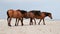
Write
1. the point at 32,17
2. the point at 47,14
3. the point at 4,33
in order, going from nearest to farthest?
the point at 4,33, the point at 32,17, the point at 47,14

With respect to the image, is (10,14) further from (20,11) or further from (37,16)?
(37,16)

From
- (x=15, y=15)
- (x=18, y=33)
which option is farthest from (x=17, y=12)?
(x=18, y=33)

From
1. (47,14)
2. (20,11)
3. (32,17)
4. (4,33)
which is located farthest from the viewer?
(47,14)

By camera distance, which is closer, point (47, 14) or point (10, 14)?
point (10, 14)

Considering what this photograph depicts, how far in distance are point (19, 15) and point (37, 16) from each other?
151 inches

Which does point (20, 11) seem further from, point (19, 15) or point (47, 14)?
point (47, 14)

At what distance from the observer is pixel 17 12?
2069 centimetres

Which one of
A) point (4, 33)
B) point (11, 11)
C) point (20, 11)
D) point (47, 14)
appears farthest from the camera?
point (47, 14)

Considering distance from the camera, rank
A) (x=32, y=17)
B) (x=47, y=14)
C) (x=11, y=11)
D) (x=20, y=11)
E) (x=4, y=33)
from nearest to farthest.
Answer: (x=4, y=33) < (x=11, y=11) < (x=20, y=11) < (x=32, y=17) < (x=47, y=14)

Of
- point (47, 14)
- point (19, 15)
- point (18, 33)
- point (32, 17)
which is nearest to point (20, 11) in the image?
point (19, 15)

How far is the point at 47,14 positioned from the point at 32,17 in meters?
2.43

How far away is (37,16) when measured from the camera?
24344 mm

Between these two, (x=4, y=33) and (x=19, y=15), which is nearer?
(x=4, y=33)

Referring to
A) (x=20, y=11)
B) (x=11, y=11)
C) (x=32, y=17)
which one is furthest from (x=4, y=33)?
(x=32, y=17)
